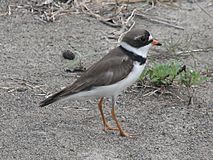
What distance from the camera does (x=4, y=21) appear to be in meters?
8.50

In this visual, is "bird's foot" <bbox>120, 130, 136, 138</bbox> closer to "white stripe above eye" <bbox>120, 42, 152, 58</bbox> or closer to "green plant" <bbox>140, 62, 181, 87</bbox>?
"white stripe above eye" <bbox>120, 42, 152, 58</bbox>

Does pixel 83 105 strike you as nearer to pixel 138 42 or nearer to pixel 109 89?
pixel 109 89

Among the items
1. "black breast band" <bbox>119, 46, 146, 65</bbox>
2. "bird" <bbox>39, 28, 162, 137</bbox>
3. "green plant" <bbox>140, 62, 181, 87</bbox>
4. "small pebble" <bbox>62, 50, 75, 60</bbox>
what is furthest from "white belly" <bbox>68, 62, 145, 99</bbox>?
"small pebble" <bbox>62, 50, 75, 60</bbox>

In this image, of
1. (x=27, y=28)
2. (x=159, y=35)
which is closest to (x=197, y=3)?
(x=159, y=35)

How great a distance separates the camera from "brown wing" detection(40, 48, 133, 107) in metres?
5.82

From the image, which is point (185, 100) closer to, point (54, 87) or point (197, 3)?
point (54, 87)


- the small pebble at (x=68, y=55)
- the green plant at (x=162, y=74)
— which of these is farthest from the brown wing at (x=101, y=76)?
the small pebble at (x=68, y=55)

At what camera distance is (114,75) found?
5852 millimetres

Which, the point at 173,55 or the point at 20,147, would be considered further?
the point at 173,55

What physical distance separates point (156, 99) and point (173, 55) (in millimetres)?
1099

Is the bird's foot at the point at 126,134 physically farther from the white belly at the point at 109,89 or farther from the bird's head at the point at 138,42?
the bird's head at the point at 138,42

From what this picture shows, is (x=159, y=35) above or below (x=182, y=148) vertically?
below

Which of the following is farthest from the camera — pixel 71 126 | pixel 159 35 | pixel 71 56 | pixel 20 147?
pixel 159 35

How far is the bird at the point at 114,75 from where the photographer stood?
5.82 m
